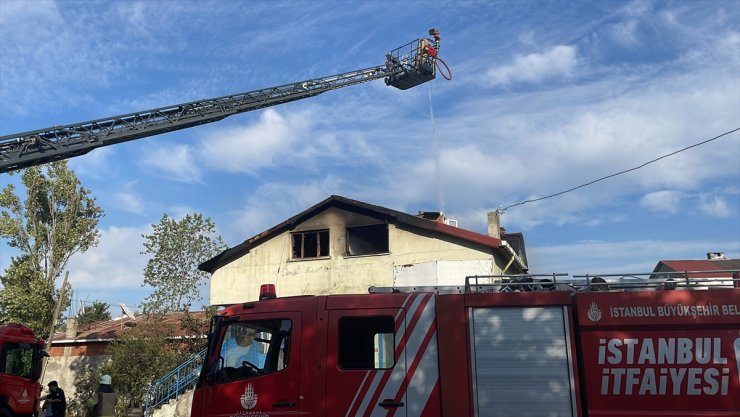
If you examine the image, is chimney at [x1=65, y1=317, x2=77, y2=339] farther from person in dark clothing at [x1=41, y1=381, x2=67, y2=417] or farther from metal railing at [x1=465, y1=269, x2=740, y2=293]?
Answer: metal railing at [x1=465, y1=269, x2=740, y2=293]

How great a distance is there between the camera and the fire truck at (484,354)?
5.82m

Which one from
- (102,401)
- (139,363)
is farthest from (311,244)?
(102,401)

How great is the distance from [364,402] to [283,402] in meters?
0.92

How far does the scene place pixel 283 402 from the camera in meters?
6.33

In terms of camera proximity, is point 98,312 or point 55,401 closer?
point 55,401

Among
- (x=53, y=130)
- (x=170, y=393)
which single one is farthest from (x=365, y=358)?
(x=170, y=393)

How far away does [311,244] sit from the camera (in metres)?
21.6

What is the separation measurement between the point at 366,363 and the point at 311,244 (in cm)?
1540

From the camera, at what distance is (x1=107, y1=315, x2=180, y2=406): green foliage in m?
21.2

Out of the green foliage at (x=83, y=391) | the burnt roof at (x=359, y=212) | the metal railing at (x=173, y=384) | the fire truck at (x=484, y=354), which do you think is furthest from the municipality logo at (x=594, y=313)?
the green foliage at (x=83, y=391)

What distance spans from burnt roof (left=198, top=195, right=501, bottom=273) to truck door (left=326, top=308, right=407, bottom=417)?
12252 millimetres

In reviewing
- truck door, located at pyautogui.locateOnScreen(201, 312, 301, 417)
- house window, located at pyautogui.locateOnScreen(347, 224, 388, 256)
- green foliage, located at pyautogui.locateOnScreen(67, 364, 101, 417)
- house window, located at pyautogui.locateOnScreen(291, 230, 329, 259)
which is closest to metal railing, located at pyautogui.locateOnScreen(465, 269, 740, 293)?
truck door, located at pyautogui.locateOnScreen(201, 312, 301, 417)

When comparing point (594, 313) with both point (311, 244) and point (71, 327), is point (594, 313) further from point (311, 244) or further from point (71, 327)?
point (71, 327)

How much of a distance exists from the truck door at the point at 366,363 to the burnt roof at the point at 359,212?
12252 millimetres
